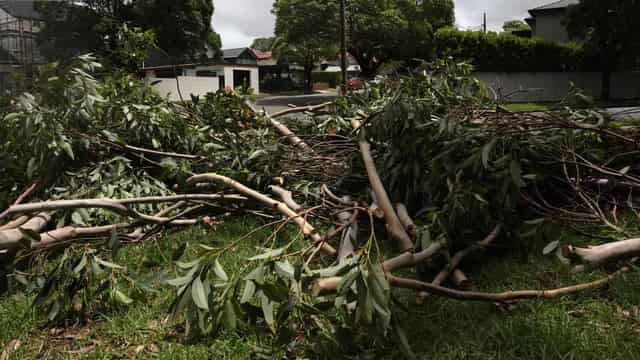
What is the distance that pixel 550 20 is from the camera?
30.2 meters

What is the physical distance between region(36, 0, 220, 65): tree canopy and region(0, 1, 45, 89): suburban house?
134cm

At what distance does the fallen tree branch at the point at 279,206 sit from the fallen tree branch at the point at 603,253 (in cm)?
105

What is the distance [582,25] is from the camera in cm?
2359

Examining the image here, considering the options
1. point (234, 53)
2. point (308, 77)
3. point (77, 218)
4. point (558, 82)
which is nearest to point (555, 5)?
point (558, 82)

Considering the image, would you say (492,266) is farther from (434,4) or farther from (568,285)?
(434,4)

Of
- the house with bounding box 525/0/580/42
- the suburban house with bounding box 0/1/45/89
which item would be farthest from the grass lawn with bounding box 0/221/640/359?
the house with bounding box 525/0/580/42

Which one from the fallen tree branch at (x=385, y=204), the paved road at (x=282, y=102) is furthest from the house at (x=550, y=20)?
the fallen tree branch at (x=385, y=204)

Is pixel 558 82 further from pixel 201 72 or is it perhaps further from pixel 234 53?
pixel 234 53

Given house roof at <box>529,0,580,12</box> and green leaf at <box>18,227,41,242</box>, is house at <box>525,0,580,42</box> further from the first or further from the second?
green leaf at <box>18,227,41,242</box>

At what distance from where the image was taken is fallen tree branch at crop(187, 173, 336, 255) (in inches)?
105

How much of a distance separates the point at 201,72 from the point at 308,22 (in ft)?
24.9

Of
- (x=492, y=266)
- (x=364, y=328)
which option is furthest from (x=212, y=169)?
(x=364, y=328)

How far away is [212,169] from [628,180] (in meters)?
2.82

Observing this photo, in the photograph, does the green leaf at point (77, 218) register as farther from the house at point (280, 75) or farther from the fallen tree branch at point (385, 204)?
the house at point (280, 75)
